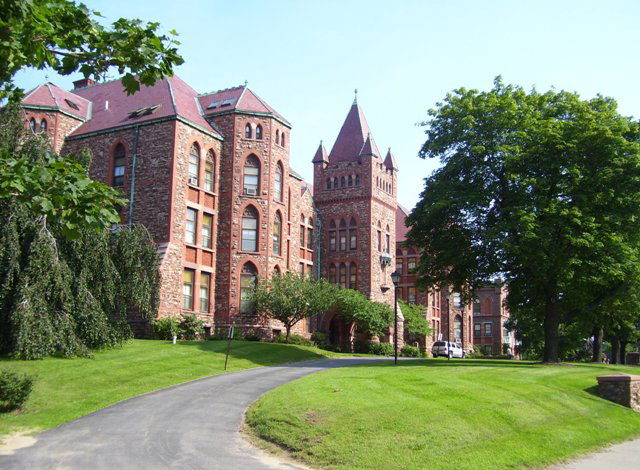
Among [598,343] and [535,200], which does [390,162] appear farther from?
[535,200]

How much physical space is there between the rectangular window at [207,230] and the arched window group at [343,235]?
54.9ft

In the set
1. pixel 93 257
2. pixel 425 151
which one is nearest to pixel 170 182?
pixel 93 257

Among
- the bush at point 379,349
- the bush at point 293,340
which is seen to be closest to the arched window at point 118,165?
the bush at point 293,340

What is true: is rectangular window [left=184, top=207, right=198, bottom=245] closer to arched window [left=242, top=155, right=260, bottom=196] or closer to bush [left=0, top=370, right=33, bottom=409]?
arched window [left=242, top=155, right=260, bottom=196]

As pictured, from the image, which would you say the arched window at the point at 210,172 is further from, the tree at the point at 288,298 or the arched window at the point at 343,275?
the arched window at the point at 343,275

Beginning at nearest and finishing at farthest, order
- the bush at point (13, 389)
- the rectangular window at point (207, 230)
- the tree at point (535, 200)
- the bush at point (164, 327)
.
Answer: the bush at point (13, 389), the tree at point (535, 200), the bush at point (164, 327), the rectangular window at point (207, 230)

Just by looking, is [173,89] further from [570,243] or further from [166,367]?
[570,243]

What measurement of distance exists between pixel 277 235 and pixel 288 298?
5.49m

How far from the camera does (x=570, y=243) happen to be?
95.7 ft

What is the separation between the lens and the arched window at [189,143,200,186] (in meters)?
37.9

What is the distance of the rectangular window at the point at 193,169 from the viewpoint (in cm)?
3784

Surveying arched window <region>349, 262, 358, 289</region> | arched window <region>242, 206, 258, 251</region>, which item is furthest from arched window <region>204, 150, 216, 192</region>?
arched window <region>349, 262, 358, 289</region>


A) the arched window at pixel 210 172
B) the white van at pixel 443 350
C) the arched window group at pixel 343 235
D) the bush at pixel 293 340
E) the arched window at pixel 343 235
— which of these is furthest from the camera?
the white van at pixel 443 350

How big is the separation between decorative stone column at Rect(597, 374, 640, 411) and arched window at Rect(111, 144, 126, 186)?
27831mm
